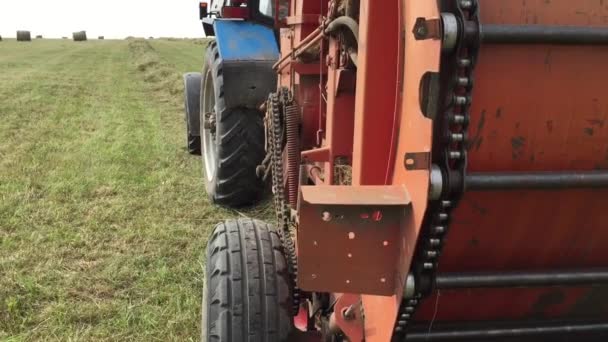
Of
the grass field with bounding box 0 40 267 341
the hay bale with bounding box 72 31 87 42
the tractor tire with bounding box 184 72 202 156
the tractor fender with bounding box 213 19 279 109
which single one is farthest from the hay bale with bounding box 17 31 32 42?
the tractor fender with bounding box 213 19 279 109

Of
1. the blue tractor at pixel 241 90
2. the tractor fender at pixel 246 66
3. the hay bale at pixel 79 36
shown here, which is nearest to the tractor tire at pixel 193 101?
the blue tractor at pixel 241 90

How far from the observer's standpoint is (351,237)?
166 centimetres

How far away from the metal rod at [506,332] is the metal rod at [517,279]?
0.24m

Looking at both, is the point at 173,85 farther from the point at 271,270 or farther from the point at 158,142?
the point at 271,270

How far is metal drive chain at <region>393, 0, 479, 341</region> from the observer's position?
138 cm

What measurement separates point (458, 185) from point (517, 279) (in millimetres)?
415

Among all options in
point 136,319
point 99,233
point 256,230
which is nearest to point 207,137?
point 99,233

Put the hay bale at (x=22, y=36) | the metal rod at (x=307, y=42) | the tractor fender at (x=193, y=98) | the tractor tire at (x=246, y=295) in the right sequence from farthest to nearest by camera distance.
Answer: the hay bale at (x=22, y=36)
the tractor fender at (x=193, y=98)
the metal rod at (x=307, y=42)
the tractor tire at (x=246, y=295)

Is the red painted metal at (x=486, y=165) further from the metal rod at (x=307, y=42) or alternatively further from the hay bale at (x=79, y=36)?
the hay bale at (x=79, y=36)

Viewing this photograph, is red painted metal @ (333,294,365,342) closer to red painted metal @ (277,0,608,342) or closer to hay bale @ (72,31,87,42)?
red painted metal @ (277,0,608,342)

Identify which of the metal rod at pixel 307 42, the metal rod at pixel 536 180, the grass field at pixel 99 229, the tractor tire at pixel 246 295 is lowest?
the grass field at pixel 99 229

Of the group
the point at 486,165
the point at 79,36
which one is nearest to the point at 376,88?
the point at 486,165

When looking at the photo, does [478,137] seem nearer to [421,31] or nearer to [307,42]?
[421,31]

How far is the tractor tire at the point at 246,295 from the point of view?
2305mm
